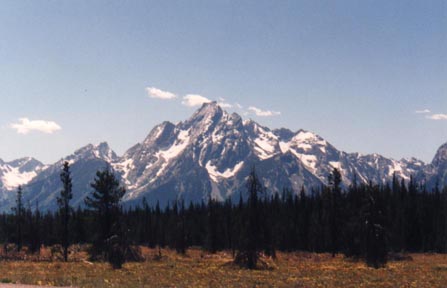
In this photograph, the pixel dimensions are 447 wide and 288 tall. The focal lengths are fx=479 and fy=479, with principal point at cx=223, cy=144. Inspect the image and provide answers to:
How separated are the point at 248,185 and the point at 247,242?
665 centimetres

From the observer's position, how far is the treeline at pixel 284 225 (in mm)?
59062

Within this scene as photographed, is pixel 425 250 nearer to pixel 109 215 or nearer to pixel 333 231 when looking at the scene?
pixel 333 231

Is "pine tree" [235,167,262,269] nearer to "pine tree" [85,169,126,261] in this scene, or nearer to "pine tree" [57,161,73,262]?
"pine tree" [85,169,126,261]

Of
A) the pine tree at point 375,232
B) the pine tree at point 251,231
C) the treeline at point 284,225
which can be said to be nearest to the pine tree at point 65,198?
the treeline at point 284,225

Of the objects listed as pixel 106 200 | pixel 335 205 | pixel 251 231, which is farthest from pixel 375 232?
pixel 106 200

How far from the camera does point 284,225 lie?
113 meters

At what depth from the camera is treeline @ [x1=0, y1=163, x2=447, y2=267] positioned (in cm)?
5906

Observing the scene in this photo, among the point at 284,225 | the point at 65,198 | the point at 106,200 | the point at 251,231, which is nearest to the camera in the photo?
the point at 251,231

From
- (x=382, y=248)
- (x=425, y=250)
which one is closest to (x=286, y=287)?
(x=382, y=248)

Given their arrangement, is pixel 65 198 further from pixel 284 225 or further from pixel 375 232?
pixel 284 225

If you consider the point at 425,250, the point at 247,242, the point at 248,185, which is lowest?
the point at 425,250

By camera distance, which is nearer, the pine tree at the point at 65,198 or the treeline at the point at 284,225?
the treeline at the point at 284,225

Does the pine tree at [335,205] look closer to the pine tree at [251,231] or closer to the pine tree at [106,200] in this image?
the pine tree at [251,231]

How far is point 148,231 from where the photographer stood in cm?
14350
